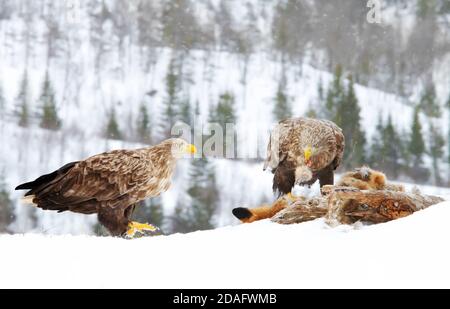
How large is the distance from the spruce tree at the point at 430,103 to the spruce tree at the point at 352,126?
117cm

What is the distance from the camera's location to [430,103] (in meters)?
10.0

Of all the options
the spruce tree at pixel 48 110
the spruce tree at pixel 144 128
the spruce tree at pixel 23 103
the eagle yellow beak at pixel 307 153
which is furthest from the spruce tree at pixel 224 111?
the eagle yellow beak at pixel 307 153

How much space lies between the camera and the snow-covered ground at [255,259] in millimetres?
2203

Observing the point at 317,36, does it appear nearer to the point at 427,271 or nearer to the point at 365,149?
the point at 365,149

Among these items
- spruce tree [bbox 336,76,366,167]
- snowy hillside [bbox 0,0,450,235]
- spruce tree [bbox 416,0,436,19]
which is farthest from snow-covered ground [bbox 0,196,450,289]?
spruce tree [bbox 416,0,436,19]

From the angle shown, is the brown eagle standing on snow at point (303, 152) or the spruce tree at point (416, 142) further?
the spruce tree at point (416, 142)

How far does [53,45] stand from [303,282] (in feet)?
26.6

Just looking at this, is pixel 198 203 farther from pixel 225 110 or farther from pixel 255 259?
pixel 255 259

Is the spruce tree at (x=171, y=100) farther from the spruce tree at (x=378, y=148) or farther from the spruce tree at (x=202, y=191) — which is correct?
the spruce tree at (x=378, y=148)

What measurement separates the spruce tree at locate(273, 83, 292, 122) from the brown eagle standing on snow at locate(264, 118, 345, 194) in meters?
4.97

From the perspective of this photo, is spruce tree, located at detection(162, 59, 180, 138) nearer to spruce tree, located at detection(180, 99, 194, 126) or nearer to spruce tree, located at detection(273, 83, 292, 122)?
spruce tree, located at detection(180, 99, 194, 126)

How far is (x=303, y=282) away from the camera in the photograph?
221 cm

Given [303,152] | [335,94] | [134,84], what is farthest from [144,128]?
[303,152]

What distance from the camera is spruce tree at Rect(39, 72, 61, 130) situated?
910 centimetres
